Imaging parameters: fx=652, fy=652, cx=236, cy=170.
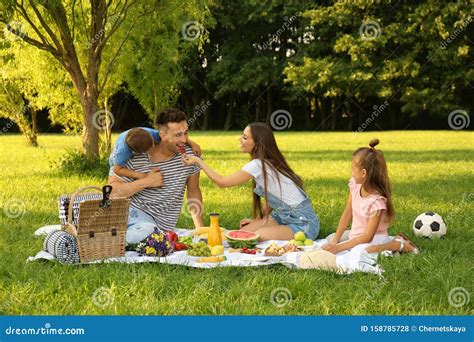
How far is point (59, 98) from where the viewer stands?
14656 mm

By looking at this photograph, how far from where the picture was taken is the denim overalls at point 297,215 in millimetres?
6023

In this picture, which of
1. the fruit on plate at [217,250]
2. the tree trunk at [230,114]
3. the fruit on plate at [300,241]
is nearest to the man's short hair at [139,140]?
the fruit on plate at [217,250]

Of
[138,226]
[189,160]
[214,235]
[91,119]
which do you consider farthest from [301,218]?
[91,119]

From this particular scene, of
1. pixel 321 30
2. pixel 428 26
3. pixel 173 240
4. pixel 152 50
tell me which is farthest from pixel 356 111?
pixel 173 240

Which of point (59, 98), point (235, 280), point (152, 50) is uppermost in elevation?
point (152, 50)

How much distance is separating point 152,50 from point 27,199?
21.2ft

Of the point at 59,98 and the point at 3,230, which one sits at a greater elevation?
the point at 59,98

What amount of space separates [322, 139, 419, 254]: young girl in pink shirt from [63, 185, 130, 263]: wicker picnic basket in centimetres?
170

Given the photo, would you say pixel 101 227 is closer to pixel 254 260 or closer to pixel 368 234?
pixel 254 260

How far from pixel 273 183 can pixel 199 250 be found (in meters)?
1.08

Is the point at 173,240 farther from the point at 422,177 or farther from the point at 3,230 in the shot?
the point at 422,177

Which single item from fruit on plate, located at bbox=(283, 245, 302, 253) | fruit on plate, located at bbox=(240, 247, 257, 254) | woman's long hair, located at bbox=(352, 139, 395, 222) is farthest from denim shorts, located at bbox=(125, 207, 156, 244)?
woman's long hair, located at bbox=(352, 139, 395, 222)

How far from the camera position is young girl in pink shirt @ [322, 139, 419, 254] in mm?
5367

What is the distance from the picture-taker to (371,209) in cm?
541
